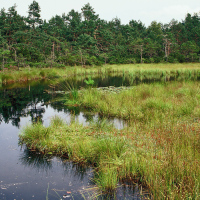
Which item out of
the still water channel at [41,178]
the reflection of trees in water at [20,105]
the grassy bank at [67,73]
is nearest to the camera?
the still water channel at [41,178]

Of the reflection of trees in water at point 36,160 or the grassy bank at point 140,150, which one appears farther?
the reflection of trees in water at point 36,160

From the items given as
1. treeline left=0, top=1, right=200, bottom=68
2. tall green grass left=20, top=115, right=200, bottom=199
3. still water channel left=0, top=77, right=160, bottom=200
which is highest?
treeline left=0, top=1, right=200, bottom=68

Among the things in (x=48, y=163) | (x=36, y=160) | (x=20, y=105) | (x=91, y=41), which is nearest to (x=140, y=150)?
(x=48, y=163)

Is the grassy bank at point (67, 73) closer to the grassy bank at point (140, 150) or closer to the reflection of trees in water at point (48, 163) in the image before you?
the grassy bank at point (140, 150)

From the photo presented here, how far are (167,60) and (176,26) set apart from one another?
64.3ft

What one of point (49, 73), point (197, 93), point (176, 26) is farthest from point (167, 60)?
point (197, 93)

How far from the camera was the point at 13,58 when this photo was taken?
22031 mm

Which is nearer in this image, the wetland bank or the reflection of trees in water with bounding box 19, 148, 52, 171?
the wetland bank

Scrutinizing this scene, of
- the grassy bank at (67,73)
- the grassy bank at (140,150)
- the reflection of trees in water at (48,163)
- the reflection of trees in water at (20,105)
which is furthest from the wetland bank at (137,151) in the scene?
the grassy bank at (67,73)

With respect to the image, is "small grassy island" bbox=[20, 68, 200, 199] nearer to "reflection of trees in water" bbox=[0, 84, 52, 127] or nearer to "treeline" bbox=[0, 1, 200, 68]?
"reflection of trees in water" bbox=[0, 84, 52, 127]

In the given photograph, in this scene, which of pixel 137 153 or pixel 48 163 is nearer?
pixel 137 153

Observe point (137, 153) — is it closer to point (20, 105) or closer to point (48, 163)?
point (48, 163)

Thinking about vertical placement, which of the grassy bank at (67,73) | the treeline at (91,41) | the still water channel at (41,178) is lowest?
the still water channel at (41,178)

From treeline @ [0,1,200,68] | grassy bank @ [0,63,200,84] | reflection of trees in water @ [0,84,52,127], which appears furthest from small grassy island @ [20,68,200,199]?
treeline @ [0,1,200,68]
